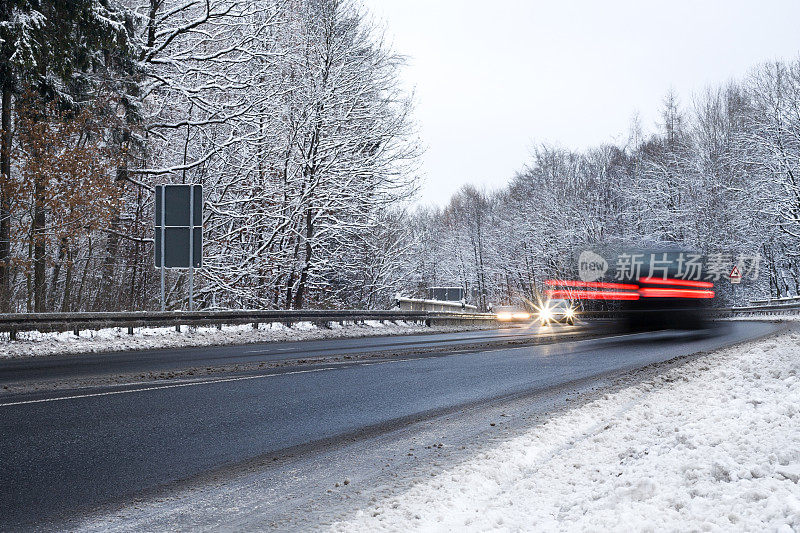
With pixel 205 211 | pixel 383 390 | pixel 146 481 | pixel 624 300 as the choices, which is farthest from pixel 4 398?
pixel 624 300

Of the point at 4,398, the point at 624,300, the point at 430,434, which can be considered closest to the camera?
the point at 430,434

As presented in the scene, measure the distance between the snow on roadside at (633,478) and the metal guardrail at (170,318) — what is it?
12948 mm

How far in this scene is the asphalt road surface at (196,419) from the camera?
502cm

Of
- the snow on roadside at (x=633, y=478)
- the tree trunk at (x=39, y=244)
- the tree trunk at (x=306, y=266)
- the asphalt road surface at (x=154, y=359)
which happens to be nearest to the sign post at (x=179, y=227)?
Result: the tree trunk at (x=39, y=244)

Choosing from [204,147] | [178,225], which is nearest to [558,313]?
[204,147]

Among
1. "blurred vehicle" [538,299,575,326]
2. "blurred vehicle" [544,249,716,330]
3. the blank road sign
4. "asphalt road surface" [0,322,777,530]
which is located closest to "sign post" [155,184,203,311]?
the blank road sign

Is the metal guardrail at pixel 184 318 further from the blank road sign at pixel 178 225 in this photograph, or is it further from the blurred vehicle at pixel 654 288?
the blank road sign at pixel 178 225

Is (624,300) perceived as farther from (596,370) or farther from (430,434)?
(430,434)

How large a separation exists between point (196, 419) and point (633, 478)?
4638 millimetres

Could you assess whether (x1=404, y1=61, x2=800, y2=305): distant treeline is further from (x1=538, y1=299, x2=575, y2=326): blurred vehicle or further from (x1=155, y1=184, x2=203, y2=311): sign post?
(x1=155, y1=184, x2=203, y2=311): sign post

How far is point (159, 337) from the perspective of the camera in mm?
17828

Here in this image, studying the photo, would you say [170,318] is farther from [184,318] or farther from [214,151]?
[214,151]

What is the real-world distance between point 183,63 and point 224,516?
71.7ft

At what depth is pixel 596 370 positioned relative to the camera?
12.8 meters
